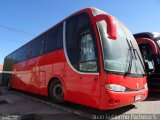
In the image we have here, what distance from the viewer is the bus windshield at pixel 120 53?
5.09m

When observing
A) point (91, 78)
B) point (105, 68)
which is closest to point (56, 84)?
point (91, 78)

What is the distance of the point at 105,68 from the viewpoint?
16.1 feet

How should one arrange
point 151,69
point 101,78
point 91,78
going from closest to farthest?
1. point 101,78
2. point 91,78
3. point 151,69

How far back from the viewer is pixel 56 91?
23.6 ft

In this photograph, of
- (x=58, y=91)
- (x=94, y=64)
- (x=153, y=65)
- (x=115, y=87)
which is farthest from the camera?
(x=153, y=65)

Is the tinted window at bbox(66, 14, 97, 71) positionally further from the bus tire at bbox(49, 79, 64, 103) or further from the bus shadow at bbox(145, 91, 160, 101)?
the bus shadow at bbox(145, 91, 160, 101)

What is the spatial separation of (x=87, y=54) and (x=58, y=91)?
2.23m

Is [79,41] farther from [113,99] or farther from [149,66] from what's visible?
[149,66]

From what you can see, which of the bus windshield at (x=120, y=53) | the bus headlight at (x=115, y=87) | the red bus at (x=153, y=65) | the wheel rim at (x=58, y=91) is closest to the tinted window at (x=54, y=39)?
the wheel rim at (x=58, y=91)

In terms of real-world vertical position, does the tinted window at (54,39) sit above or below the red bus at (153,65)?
above

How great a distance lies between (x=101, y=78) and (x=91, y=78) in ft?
1.30

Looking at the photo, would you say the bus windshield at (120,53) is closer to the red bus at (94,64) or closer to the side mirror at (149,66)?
the red bus at (94,64)

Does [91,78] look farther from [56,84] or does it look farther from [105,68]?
[56,84]

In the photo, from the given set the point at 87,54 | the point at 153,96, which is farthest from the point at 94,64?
the point at 153,96
